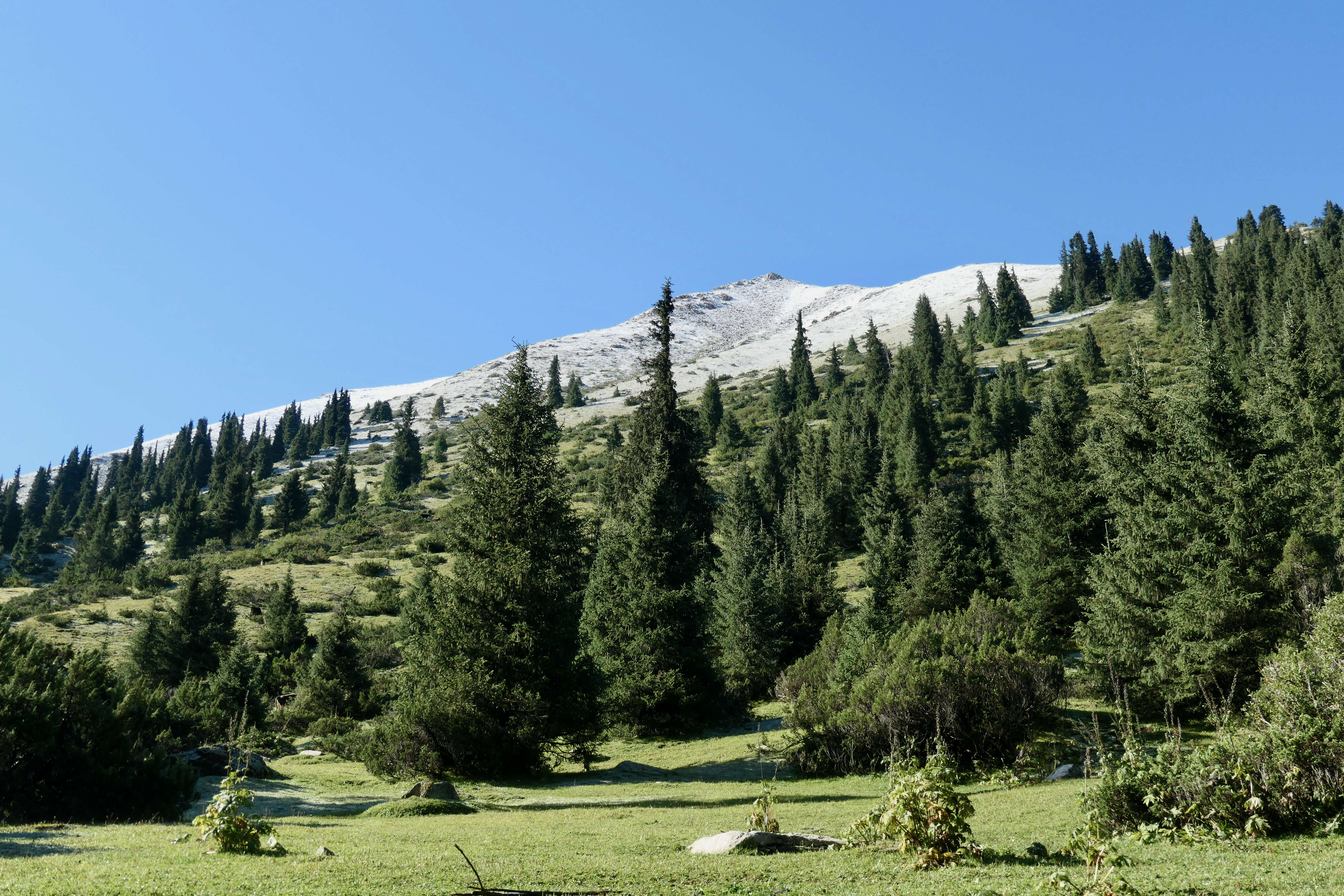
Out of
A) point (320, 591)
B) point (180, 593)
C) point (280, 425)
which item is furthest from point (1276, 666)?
point (280, 425)

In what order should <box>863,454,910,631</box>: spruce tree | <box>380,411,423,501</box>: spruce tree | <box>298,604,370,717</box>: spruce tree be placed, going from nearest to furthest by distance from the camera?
<box>863,454,910,631</box>: spruce tree < <box>298,604,370,717</box>: spruce tree < <box>380,411,423,501</box>: spruce tree

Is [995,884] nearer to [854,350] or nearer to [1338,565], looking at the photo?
[1338,565]

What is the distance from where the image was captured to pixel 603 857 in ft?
36.0

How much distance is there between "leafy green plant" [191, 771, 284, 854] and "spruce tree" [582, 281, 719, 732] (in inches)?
620

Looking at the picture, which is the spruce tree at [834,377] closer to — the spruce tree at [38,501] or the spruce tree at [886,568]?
the spruce tree at [886,568]

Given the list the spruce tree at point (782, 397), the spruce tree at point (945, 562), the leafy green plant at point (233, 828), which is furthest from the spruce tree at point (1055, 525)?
the spruce tree at point (782, 397)

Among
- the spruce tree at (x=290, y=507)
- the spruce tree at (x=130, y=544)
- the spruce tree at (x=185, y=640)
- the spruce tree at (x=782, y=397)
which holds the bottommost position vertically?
the spruce tree at (x=185, y=640)

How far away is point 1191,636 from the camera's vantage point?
24188 mm

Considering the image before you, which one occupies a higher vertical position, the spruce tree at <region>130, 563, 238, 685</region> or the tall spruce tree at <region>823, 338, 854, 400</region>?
the tall spruce tree at <region>823, 338, 854, 400</region>

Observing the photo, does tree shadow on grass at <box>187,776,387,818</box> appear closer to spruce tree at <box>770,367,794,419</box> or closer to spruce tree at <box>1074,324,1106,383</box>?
spruce tree at <box>1074,324,1106,383</box>

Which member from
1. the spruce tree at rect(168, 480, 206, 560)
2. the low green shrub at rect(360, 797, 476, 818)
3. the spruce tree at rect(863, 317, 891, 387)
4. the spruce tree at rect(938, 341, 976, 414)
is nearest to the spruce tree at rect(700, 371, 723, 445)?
the spruce tree at rect(863, 317, 891, 387)

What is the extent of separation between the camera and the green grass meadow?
335 inches

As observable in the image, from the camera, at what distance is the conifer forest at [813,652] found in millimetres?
10859

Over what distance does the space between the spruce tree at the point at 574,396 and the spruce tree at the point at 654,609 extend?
Answer: 119 metres
